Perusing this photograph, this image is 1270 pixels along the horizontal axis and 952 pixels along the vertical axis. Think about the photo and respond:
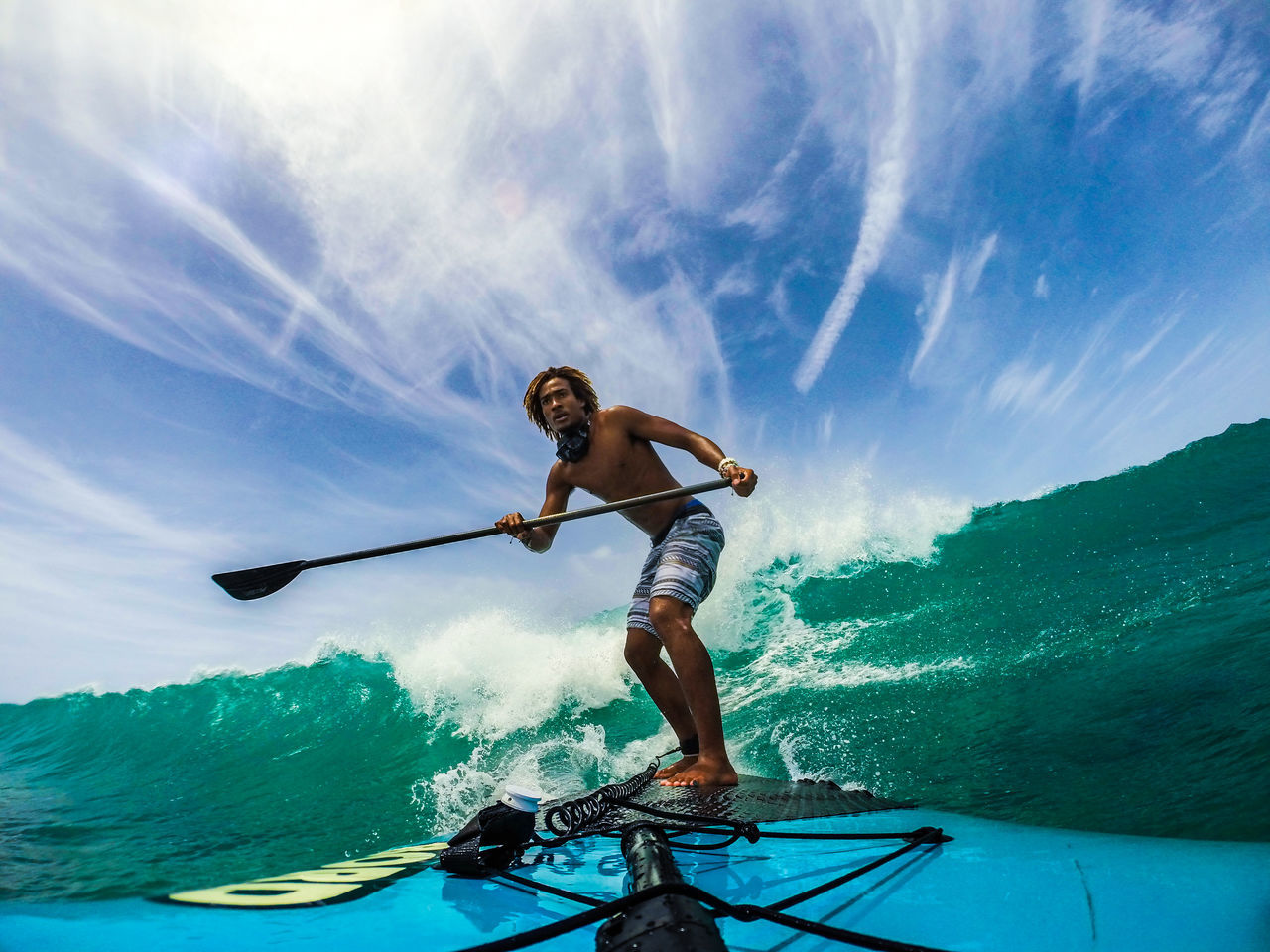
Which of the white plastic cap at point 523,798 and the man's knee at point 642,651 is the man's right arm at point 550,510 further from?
the white plastic cap at point 523,798

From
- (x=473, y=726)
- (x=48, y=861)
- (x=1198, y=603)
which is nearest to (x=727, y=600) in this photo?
(x=473, y=726)

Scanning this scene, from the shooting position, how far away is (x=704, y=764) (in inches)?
107

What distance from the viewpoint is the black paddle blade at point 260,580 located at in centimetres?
379

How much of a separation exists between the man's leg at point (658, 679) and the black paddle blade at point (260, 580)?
2.24 meters

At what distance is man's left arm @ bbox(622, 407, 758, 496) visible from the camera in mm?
2908

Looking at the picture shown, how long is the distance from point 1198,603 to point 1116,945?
5.42 metres

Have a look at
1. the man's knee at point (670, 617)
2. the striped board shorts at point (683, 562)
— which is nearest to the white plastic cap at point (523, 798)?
the man's knee at point (670, 617)

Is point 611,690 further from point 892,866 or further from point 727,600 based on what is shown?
point 892,866

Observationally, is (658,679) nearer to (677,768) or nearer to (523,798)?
(677,768)

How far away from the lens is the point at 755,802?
2451 mm

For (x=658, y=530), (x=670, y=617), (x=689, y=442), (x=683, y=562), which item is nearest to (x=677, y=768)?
(x=670, y=617)

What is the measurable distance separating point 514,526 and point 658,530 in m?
0.89

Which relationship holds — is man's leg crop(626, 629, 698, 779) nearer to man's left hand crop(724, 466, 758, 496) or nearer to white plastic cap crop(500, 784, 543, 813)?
man's left hand crop(724, 466, 758, 496)

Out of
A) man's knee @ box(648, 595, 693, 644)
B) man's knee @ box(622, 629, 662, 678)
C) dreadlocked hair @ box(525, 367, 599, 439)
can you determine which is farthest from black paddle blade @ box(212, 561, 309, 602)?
man's knee @ box(648, 595, 693, 644)
